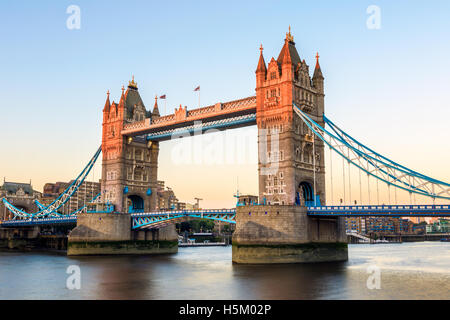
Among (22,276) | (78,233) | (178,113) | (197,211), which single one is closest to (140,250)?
(78,233)

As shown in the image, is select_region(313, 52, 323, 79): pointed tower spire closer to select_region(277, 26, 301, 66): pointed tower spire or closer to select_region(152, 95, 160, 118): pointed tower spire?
select_region(277, 26, 301, 66): pointed tower spire

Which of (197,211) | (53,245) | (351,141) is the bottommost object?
(53,245)

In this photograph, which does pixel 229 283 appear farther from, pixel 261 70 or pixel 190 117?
pixel 190 117

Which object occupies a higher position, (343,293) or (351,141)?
(351,141)

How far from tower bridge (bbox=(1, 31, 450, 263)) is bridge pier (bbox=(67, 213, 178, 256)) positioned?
13 centimetres

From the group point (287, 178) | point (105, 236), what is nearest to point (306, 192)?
point (287, 178)

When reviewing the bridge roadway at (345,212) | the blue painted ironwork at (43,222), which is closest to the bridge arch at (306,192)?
the bridge roadway at (345,212)

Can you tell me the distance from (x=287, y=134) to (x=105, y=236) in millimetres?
29482

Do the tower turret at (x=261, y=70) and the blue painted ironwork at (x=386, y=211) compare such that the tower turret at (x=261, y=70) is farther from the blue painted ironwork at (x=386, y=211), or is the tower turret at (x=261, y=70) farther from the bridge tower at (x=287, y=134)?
the blue painted ironwork at (x=386, y=211)

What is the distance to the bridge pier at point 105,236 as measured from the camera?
62.6m

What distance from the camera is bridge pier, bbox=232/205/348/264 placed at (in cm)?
4497

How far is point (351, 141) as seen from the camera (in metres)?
50.6
